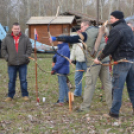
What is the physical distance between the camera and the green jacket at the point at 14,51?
5.23 meters

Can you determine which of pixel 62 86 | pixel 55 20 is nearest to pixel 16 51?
pixel 62 86

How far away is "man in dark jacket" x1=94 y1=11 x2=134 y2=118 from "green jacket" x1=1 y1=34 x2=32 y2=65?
188 centimetres

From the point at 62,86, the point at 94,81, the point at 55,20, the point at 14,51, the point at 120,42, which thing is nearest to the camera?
the point at 120,42

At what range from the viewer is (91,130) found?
369cm

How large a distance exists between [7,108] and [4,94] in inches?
48.2

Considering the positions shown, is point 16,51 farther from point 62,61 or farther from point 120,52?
point 120,52

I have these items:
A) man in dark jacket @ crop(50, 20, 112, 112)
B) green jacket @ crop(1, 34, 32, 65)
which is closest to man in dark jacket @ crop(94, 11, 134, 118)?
man in dark jacket @ crop(50, 20, 112, 112)

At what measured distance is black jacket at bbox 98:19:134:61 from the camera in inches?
149

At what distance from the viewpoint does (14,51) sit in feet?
17.2

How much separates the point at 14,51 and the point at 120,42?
2477mm

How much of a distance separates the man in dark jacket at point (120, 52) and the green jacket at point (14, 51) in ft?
6.18

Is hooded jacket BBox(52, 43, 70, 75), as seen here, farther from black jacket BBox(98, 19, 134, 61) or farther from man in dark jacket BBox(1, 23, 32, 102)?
black jacket BBox(98, 19, 134, 61)

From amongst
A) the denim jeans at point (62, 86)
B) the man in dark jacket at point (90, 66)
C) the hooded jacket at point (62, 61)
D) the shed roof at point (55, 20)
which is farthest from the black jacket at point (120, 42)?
the shed roof at point (55, 20)

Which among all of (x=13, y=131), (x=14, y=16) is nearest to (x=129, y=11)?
(x=14, y=16)
